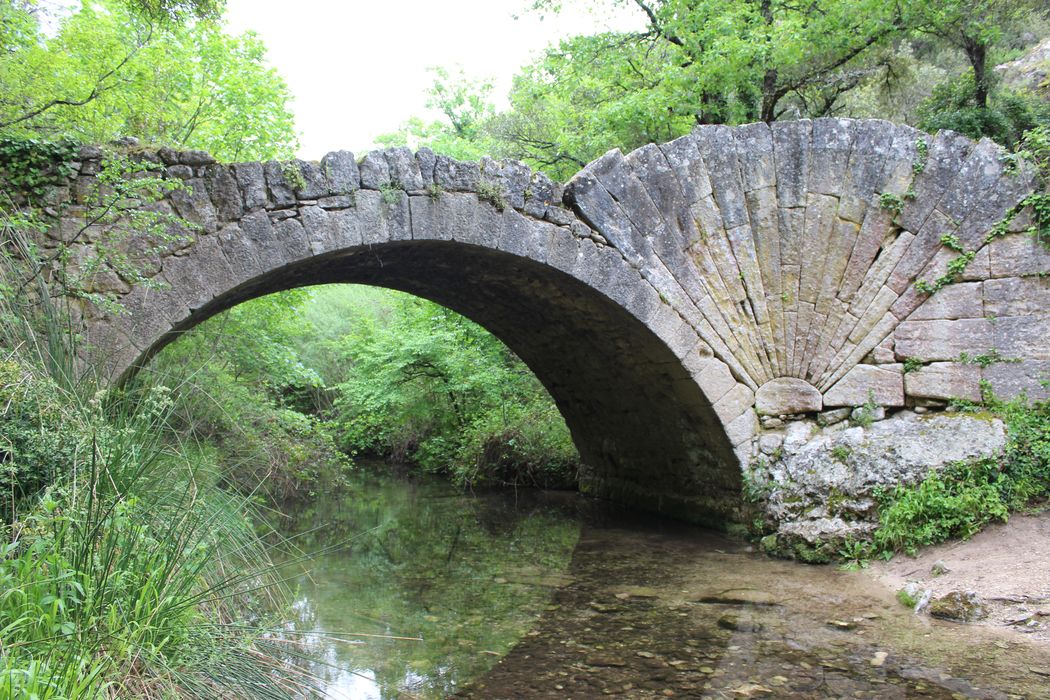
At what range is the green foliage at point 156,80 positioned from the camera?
257 inches

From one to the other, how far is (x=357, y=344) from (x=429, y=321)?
92.8 inches

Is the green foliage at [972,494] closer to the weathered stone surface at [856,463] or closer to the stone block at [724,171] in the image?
the weathered stone surface at [856,463]

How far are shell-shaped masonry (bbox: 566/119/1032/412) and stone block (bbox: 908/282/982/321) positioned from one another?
7 cm

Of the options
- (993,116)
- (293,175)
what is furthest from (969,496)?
(993,116)

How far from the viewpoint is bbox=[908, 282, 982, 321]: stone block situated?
19.4 feet

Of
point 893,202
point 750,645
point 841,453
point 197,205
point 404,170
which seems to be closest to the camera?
point 750,645

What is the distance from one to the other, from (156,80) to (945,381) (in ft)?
30.5

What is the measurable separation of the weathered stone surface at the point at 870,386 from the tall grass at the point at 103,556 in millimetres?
4624

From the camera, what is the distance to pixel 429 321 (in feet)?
43.4

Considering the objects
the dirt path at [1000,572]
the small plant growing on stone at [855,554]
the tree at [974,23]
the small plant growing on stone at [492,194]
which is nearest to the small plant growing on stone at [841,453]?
Answer: the small plant growing on stone at [855,554]

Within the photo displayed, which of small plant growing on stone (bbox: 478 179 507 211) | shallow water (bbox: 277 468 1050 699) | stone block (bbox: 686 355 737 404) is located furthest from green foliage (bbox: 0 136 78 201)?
stone block (bbox: 686 355 737 404)

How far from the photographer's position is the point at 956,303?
594cm

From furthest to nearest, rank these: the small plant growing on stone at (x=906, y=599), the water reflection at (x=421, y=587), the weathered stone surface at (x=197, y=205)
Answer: the weathered stone surface at (x=197, y=205) < the small plant growing on stone at (x=906, y=599) < the water reflection at (x=421, y=587)

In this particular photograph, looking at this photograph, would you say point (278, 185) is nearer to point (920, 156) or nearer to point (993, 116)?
point (920, 156)
